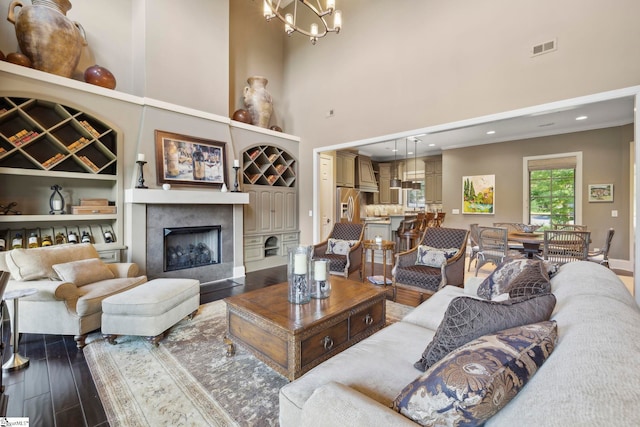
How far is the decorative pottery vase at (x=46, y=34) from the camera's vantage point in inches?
132

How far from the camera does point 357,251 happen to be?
4402mm

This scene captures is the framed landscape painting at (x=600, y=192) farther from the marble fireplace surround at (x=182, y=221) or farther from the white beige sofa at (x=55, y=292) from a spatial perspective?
the white beige sofa at (x=55, y=292)

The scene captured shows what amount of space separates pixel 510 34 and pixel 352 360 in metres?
4.54

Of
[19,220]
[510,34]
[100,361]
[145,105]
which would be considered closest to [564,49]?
[510,34]

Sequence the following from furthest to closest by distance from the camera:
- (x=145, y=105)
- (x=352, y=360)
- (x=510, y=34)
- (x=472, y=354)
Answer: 1. (x=145, y=105)
2. (x=510, y=34)
3. (x=352, y=360)
4. (x=472, y=354)

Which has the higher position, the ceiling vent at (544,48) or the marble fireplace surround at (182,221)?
the ceiling vent at (544,48)

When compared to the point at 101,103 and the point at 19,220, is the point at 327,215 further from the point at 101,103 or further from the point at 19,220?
the point at 19,220

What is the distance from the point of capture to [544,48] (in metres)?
3.46

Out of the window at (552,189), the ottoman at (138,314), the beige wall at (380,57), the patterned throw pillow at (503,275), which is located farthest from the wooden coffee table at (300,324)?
the window at (552,189)

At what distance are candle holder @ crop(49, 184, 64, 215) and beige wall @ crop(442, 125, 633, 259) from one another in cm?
826

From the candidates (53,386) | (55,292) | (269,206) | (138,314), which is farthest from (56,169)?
(269,206)

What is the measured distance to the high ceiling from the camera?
188 inches

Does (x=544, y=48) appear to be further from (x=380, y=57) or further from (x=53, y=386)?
(x=53, y=386)

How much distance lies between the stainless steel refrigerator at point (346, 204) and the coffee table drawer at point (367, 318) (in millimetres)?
4431
